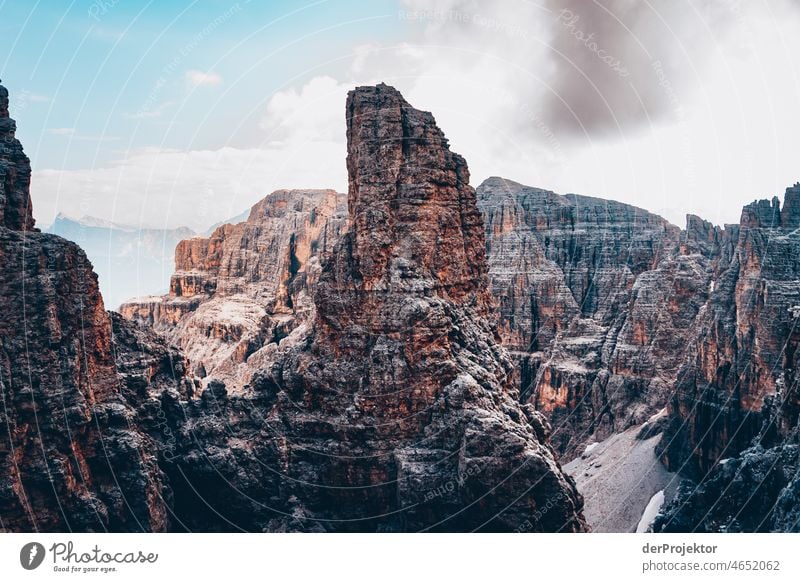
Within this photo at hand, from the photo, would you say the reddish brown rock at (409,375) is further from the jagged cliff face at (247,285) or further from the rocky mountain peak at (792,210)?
the jagged cliff face at (247,285)

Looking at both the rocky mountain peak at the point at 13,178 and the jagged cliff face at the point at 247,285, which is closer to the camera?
the rocky mountain peak at the point at 13,178

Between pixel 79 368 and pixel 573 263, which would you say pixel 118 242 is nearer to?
pixel 79 368

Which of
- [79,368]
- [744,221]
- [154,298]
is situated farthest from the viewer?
[154,298]

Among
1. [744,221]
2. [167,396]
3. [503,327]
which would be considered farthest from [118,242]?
[503,327]

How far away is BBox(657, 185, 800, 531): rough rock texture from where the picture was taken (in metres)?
52.2

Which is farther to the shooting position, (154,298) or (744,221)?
(154,298)

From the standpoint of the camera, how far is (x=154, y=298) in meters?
154

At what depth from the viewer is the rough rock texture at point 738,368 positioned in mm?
52219

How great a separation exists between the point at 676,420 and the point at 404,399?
48.4 metres

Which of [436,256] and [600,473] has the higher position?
[436,256]

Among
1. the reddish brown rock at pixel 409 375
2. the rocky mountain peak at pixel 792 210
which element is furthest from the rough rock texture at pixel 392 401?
the rocky mountain peak at pixel 792 210

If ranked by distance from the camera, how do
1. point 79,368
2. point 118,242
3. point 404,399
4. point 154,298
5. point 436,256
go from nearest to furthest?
point 79,368
point 404,399
point 436,256
point 118,242
point 154,298

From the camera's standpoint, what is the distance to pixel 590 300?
141m

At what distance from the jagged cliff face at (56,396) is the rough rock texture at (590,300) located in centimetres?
7339
